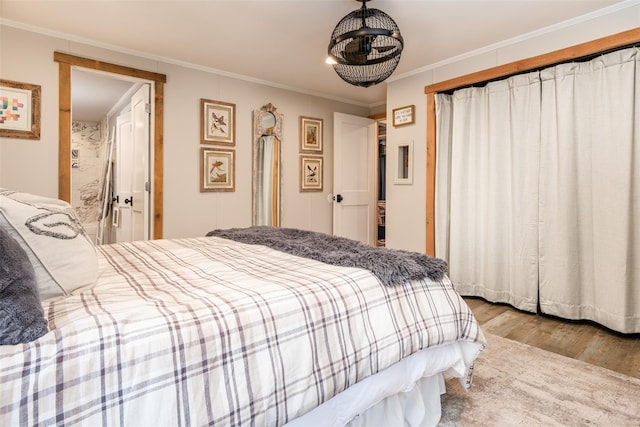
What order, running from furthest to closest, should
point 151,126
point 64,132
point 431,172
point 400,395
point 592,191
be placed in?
point 431,172, point 151,126, point 64,132, point 592,191, point 400,395

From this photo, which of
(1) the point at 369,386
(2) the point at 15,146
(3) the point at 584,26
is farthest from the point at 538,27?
(2) the point at 15,146

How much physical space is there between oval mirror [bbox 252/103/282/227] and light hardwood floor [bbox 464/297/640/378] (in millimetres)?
2442

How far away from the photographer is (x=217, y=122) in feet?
12.2

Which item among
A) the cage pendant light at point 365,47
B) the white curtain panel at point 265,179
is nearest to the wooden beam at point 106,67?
the white curtain panel at point 265,179

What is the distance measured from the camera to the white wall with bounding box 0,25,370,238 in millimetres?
2748

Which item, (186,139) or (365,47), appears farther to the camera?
(186,139)

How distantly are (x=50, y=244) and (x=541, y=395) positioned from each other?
2246 mm

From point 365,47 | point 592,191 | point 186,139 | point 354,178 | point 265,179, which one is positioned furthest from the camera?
point 354,178

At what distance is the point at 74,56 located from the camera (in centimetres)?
293

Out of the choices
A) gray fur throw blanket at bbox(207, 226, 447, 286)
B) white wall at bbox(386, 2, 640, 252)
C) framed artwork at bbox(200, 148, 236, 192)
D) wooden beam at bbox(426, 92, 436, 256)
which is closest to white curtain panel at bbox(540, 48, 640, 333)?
white wall at bbox(386, 2, 640, 252)

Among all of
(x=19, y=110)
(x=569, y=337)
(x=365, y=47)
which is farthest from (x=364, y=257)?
(x=19, y=110)

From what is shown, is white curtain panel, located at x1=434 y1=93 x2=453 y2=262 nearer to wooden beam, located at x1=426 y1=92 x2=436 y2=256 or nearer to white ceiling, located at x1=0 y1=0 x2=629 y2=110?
wooden beam, located at x1=426 y1=92 x2=436 y2=256

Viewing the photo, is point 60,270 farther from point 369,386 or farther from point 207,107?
point 207,107

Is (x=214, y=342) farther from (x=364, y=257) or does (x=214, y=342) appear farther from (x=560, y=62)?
(x=560, y=62)
